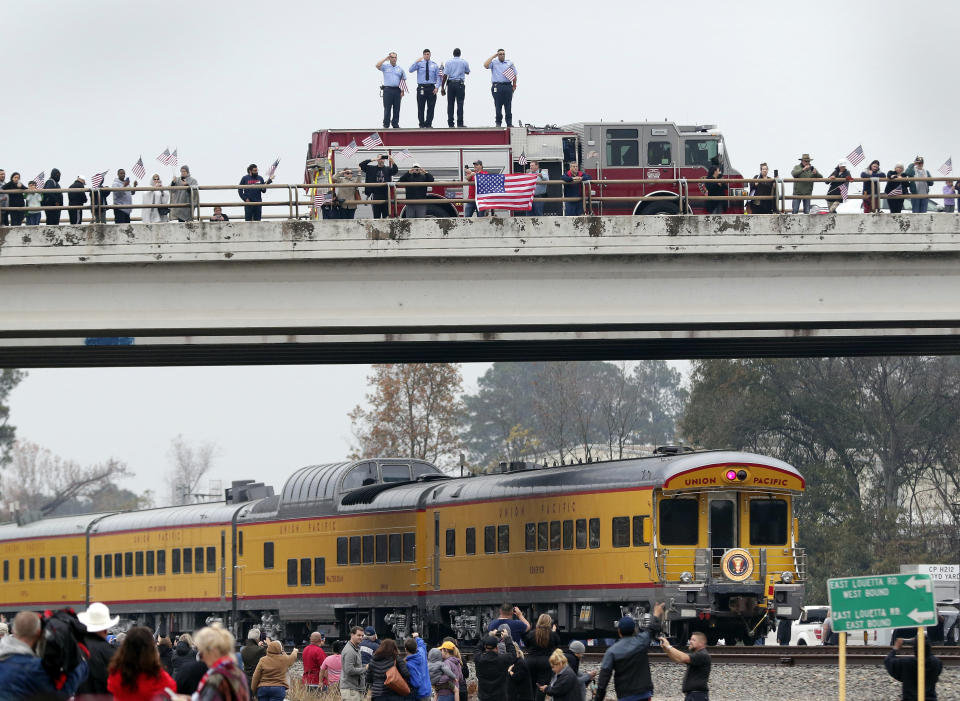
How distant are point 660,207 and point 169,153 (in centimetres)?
953

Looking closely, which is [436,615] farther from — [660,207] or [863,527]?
[863,527]

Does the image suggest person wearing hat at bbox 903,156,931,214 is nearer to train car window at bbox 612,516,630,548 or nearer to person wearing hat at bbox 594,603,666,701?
train car window at bbox 612,516,630,548

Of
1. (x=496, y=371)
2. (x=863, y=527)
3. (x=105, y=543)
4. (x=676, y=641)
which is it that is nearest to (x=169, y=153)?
(x=676, y=641)

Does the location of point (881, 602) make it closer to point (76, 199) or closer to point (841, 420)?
point (76, 199)

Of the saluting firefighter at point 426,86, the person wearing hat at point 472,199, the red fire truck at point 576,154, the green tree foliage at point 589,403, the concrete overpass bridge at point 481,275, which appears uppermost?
the saluting firefighter at point 426,86

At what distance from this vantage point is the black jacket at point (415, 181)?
93.5 feet

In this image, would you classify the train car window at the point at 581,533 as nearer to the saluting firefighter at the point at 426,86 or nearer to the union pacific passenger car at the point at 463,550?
the union pacific passenger car at the point at 463,550

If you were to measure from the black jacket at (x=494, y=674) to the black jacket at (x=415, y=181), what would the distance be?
12.5m

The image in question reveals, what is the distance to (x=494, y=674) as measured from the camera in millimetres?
17094

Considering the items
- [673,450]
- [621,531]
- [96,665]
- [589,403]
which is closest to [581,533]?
[621,531]

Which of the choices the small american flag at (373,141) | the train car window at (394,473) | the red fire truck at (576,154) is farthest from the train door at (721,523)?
the train car window at (394,473)

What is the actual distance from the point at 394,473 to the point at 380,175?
9.27 metres

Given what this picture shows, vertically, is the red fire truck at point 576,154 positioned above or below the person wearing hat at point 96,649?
above

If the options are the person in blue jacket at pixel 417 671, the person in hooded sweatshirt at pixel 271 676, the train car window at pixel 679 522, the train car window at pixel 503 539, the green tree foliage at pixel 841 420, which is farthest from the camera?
the green tree foliage at pixel 841 420
